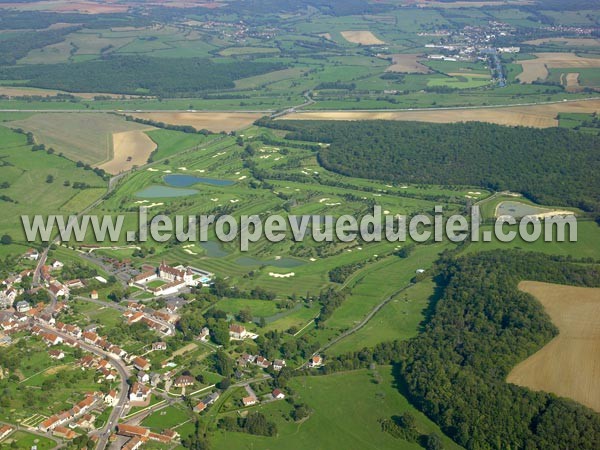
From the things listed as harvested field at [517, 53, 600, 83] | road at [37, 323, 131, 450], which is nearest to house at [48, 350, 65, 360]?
road at [37, 323, 131, 450]

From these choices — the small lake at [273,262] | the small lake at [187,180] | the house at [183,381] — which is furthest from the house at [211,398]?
the small lake at [187,180]

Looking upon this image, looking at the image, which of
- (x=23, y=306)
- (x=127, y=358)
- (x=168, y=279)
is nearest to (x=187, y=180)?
(x=168, y=279)

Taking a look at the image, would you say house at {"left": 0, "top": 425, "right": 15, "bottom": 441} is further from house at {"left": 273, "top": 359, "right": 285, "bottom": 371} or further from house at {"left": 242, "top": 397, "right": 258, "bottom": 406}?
house at {"left": 273, "top": 359, "right": 285, "bottom": 371}

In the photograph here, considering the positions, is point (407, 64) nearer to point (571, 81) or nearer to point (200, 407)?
point (571, 81)

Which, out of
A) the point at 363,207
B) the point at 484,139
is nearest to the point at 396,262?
the point at 363,207

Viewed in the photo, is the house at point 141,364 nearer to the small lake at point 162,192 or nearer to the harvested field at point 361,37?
the small lake at point 162,192
